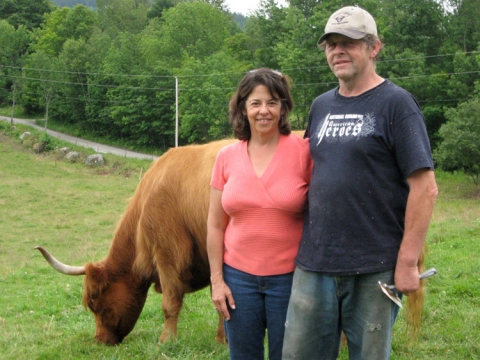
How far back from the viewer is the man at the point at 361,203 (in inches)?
120

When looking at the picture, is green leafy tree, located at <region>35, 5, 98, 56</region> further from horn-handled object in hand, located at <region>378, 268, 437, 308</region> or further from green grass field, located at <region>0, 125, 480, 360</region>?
horn-handled object in hand, located at <region>378, 268, 437, 308</region>

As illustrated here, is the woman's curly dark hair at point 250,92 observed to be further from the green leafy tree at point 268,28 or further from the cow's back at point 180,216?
the green leafy tree at point 268,28

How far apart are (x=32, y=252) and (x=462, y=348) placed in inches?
585

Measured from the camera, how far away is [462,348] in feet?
17.4

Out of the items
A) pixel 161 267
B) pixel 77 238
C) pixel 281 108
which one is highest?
pixel 281 108

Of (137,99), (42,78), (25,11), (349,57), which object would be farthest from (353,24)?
(25,11)

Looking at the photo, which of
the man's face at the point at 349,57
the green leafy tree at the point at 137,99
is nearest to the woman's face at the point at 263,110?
the man's face at the point at 349,57

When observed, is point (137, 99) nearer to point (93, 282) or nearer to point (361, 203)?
point (93, 282)

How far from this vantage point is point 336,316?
10.9 feet

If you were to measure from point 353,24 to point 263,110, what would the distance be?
2.45 ft

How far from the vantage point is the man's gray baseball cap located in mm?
3145

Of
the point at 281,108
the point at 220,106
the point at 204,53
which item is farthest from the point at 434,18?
the point at 281,108

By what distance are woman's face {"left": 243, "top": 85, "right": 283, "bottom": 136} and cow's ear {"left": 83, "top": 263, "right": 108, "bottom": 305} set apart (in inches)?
143

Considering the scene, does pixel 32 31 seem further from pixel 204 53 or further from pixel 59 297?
pixel 59 297
